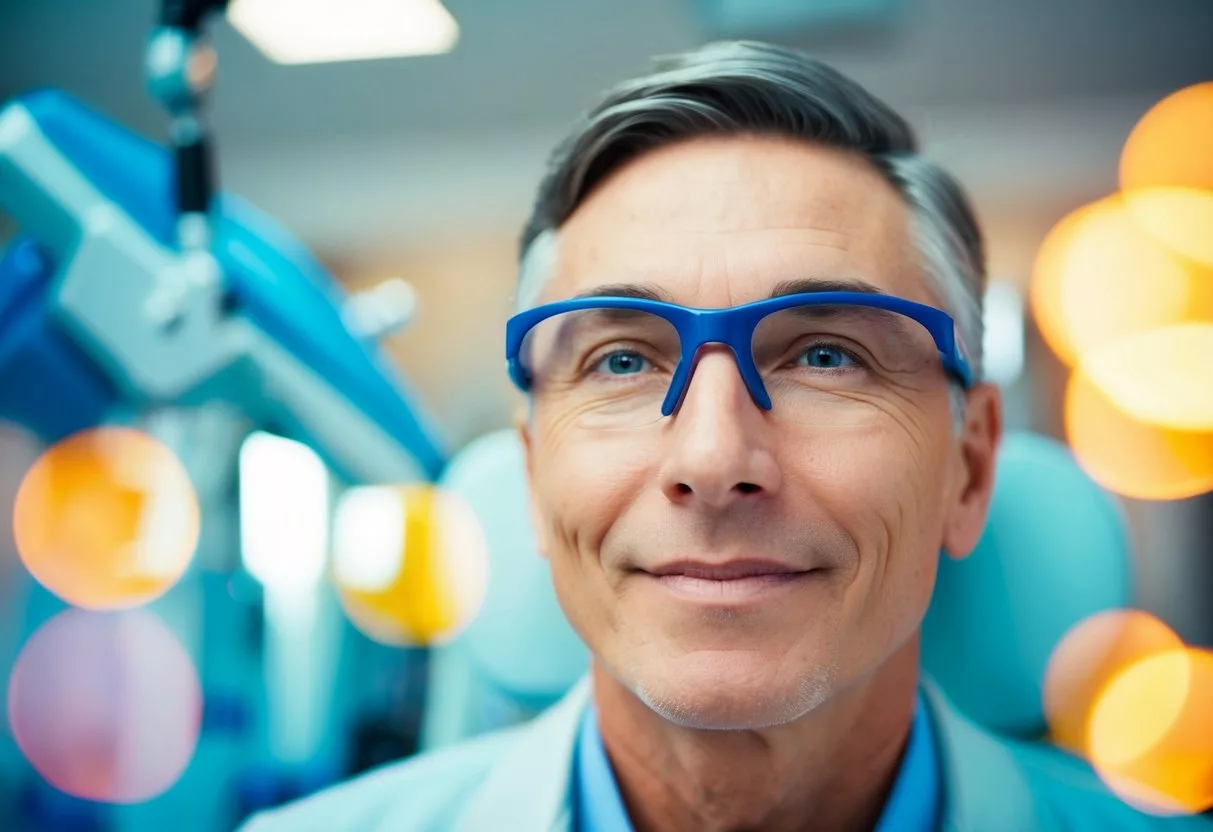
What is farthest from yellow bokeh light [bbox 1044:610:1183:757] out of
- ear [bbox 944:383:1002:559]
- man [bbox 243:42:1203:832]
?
ear [bbox 944:383:1002:559]

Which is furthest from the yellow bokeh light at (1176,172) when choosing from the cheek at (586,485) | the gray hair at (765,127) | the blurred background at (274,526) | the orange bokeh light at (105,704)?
the orange bokeh light at (105,704)

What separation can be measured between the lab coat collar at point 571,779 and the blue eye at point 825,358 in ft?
1.24

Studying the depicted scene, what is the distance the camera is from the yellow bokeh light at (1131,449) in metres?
3.08

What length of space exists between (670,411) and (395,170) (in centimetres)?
302

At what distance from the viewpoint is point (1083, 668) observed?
95 cm

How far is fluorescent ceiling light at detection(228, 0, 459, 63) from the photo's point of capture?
1.69 metres

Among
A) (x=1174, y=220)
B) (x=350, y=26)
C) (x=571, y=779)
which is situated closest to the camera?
(x=571, y=779)

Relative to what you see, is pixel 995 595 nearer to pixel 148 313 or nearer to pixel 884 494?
pixel 884 494

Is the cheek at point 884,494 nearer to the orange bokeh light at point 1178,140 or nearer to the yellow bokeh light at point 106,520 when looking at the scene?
the yellow bokeh light at point 106,520

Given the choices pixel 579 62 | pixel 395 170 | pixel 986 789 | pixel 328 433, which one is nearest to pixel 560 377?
pixel 328 433

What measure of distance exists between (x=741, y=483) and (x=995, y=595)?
0.46 meters

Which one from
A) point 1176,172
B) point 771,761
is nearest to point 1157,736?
point 771,761

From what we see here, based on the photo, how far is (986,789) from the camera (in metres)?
0.82

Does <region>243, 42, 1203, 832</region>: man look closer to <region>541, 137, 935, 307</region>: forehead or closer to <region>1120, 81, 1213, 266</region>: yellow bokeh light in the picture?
<region>541, 137, 935, 307</region>: forehead
